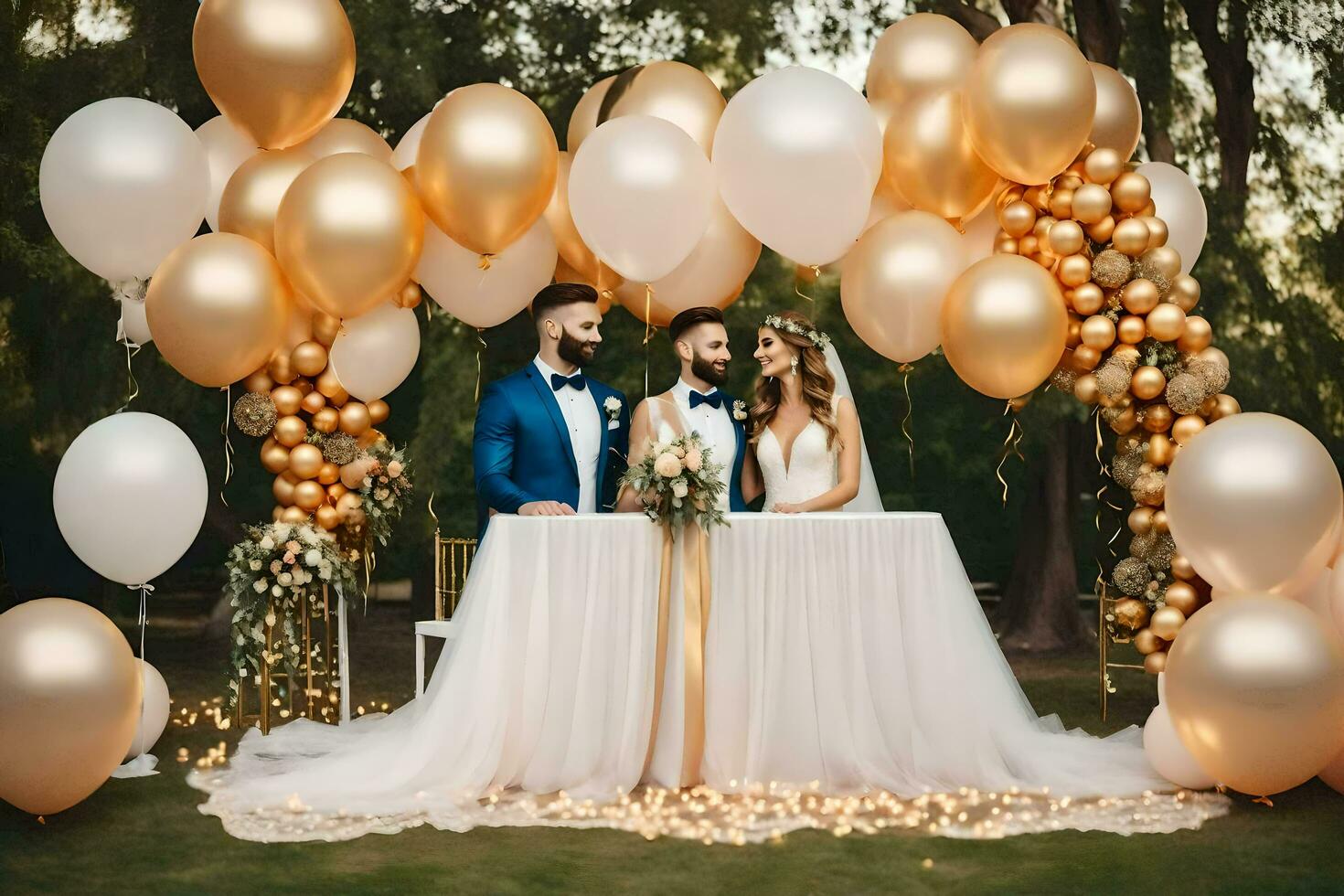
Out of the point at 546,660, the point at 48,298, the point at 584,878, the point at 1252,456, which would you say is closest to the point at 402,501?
the point at 546,660

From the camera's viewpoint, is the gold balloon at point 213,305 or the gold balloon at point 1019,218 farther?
the gold balloon at point 1019,218

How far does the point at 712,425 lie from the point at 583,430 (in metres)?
0.54

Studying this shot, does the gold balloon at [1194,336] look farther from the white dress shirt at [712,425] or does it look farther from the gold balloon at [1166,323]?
the white dress shirt at [712,425]

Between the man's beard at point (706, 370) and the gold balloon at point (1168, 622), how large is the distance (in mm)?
1916

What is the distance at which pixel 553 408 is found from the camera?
19.1 ft

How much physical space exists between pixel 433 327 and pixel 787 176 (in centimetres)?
508

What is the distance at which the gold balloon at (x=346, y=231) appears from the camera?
540cm

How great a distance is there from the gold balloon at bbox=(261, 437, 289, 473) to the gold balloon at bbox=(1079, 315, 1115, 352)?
11.0 ft

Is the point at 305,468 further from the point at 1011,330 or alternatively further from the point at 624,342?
the point at 624,342

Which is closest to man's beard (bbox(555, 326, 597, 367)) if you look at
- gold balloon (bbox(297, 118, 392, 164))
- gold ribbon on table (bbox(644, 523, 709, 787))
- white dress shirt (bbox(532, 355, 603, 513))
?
white dress shirt (bbox(532, 355, 603, 513))

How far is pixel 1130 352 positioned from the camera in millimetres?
5293

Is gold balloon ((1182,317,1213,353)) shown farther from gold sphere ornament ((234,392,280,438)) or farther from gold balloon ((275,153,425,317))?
gold sphere ornament ((234,392,280,438))

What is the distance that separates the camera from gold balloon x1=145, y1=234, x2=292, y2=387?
5418mm

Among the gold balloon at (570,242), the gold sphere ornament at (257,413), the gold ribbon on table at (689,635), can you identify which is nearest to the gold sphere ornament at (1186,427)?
the gold ribbon on table at (689,635)
